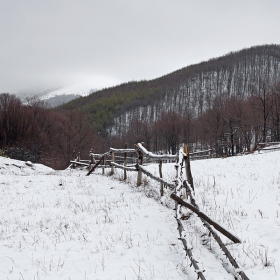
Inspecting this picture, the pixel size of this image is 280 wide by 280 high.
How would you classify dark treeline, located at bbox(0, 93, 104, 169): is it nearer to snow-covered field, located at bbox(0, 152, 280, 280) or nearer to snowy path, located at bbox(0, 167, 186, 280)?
Answer: snow-covered field, located at bbox(0, 152, 280, 280)

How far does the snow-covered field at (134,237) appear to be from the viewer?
11.9ft

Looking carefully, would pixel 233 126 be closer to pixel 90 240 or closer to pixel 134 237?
pixel 134 237

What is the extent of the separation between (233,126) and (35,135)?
34869mm

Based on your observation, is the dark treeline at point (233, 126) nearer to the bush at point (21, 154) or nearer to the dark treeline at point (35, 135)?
the dark treeline at point (35, 135)

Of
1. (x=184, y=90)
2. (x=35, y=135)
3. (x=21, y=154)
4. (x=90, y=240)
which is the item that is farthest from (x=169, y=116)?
(x=90, y=240)

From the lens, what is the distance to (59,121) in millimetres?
53531

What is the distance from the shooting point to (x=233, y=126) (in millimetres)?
44625

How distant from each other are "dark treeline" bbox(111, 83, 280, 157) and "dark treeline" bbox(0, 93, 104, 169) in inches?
992

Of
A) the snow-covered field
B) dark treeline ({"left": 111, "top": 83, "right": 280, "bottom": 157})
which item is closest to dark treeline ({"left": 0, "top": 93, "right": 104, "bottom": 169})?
the snow-covered field

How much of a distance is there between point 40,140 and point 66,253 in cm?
3224

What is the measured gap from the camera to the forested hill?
107 m

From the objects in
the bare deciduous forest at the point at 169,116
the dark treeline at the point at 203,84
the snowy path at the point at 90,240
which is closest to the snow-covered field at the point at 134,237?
the snowy path at the point at 90,240

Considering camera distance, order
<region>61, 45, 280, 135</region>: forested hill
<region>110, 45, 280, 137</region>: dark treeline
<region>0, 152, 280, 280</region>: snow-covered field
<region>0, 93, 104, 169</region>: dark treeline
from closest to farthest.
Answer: <region>0, 152, 280, 280</region>: snow-covered field, <region>0, 93, 104, 169</region>: dark treeline, <region>61, 45, 280, 135</region>: forested hill, <region>110, 45, 280, 137</region>: dark treeline

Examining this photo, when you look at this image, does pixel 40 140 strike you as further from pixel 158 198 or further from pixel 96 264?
pixel 96 264
